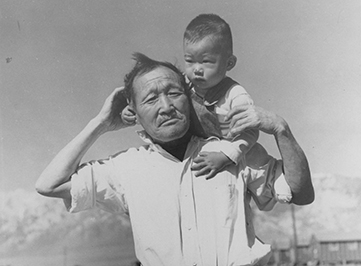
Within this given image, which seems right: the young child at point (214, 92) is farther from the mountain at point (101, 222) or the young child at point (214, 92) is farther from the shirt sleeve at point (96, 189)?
the mountain at point (101, 222)

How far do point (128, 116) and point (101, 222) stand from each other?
0.76 m

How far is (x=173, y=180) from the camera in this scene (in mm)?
3404

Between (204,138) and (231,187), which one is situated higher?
(204,138)

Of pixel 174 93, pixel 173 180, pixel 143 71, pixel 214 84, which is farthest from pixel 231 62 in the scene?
pixel 173 180

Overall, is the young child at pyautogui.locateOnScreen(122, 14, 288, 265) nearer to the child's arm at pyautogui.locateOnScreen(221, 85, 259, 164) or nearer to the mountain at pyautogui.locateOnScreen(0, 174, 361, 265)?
the child's arm at pyautogui.locateOnScreen(221, 85, 259, 164)

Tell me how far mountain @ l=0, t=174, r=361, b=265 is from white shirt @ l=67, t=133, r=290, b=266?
14.1 inches

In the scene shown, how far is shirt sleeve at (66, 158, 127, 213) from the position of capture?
11.0 feet

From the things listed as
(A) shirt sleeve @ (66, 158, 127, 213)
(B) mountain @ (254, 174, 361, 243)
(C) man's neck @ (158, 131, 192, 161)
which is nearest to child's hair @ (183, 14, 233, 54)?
(C) man's neck @ (158, 131, 192, 161)

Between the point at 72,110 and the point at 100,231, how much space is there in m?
0.70

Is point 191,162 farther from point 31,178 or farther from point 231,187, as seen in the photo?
point 31,178

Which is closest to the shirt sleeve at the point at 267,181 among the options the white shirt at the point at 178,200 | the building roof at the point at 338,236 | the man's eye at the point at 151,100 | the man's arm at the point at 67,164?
the white shirt at the point at 178,200

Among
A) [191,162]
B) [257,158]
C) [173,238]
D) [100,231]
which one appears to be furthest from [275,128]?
[100,231]

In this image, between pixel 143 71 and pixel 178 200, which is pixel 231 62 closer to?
pixel 143 71

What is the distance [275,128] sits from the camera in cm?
329
